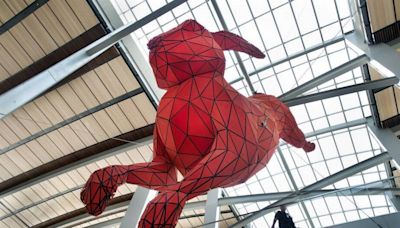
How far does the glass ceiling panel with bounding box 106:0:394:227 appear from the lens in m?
15.0

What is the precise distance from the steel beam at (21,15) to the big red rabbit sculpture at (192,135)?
387 inches

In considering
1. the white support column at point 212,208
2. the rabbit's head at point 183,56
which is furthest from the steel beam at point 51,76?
the white support column at point 212,208

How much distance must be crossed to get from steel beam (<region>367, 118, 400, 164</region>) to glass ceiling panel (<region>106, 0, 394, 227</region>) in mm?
1202

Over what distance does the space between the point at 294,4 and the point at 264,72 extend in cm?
357

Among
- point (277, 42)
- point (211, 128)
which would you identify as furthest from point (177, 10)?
point (211, 128)

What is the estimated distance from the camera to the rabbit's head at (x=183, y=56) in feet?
15.1

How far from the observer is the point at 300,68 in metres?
16.7

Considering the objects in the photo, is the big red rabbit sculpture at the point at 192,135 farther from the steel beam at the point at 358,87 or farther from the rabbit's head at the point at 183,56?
the steel beam at the point at 358,87

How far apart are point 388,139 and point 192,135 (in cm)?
1483

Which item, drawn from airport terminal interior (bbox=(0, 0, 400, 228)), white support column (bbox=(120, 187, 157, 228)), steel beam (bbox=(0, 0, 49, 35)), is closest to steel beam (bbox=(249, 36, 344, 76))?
airport terminal interior (bbox=(0, 0, 400, 228))

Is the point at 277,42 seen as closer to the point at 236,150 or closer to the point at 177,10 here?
the point at 177,10

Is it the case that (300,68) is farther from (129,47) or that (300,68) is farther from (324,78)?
(129,47)

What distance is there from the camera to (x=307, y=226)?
21031 mm

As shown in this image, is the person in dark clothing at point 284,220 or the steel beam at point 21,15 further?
the steel beam at point 21,15
